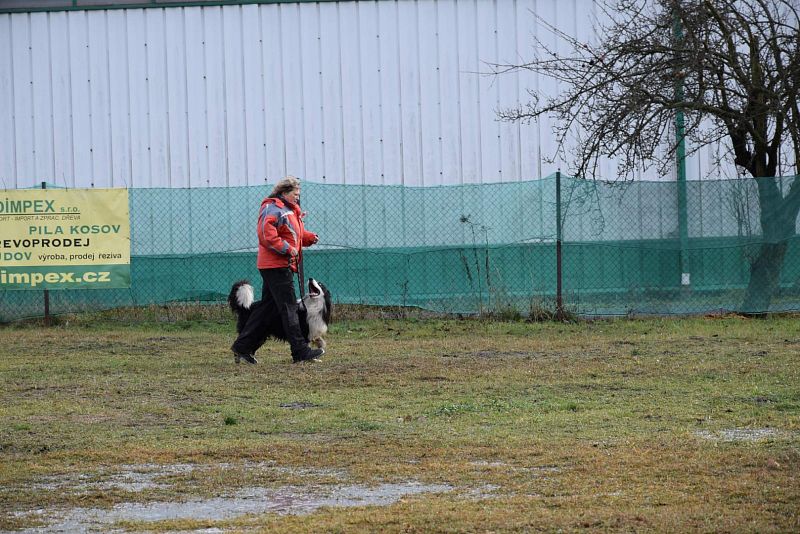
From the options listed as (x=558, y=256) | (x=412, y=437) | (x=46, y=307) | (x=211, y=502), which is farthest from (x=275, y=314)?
(x=211, y=502)

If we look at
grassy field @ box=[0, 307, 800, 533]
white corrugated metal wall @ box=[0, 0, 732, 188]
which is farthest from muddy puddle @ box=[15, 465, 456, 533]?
white corrugated metal wall @ box=[0, 0, 732, 188]

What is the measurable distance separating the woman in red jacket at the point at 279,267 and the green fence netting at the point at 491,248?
15.1 ft

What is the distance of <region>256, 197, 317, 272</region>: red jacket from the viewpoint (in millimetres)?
10742

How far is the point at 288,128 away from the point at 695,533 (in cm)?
1498

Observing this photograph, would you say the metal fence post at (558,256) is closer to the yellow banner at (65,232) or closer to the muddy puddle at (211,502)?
the yellow banner at (65,232)

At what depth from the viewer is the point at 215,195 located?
52.5ft

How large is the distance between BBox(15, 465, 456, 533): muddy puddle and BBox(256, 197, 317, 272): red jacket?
4.90 metres

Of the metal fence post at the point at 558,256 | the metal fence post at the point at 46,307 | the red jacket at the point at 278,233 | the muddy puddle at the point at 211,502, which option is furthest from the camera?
the metal fence post at the point at 46,307

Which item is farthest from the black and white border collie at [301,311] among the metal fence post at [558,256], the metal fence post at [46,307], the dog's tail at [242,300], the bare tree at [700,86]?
the metal fence post at [46,307]

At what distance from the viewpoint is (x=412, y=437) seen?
7035 millimetres

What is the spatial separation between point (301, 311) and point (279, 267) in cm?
52

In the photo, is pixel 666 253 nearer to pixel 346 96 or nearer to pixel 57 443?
pixel 346 96

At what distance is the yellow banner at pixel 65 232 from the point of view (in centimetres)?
1524

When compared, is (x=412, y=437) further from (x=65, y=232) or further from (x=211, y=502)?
(x=65, y=232)
